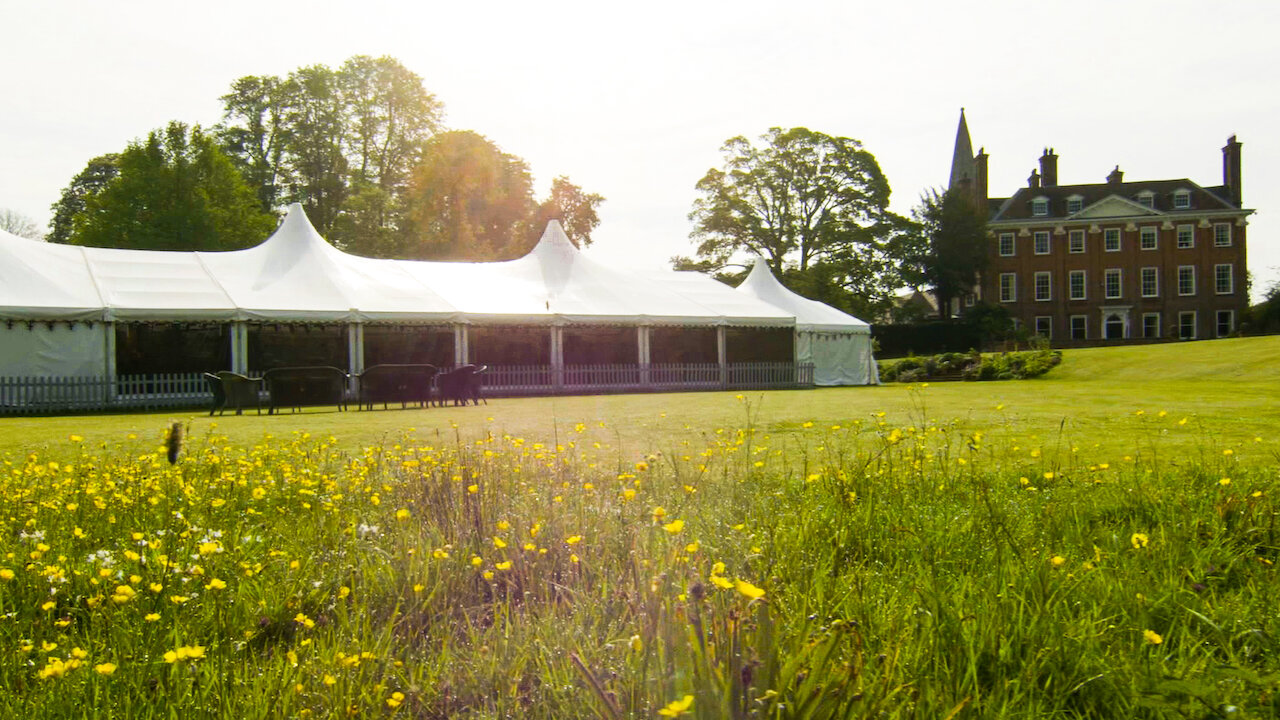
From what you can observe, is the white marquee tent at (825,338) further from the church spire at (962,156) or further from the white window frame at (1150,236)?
the church spire at (962,156)

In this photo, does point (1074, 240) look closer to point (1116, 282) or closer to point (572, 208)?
point (1116, 282)

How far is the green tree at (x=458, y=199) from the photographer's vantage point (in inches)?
1491

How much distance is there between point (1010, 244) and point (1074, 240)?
3.56 metres

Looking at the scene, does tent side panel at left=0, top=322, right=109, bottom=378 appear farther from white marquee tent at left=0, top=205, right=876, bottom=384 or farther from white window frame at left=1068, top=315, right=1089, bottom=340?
white window frame at left=1068, top=315, right=1089, bottom=340

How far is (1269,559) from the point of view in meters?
3.45

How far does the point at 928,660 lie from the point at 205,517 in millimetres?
3506

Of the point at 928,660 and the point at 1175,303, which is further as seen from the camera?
the point at 1175,303

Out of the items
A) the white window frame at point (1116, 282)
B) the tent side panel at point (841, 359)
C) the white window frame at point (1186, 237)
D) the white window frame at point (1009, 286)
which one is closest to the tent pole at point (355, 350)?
the tent side panel at point (841, 359)

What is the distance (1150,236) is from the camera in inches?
2088

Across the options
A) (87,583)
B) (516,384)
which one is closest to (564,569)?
(87,583)

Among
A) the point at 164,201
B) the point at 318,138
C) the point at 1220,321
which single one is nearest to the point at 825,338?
the point at 164,201

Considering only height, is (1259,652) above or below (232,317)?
below

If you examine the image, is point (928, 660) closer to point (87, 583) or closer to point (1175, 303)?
point (87, 583)

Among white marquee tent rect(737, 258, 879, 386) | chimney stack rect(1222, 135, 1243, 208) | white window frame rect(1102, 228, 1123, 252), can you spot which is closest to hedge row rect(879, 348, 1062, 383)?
white marquee tent rect(737, 258, 879, 386)
